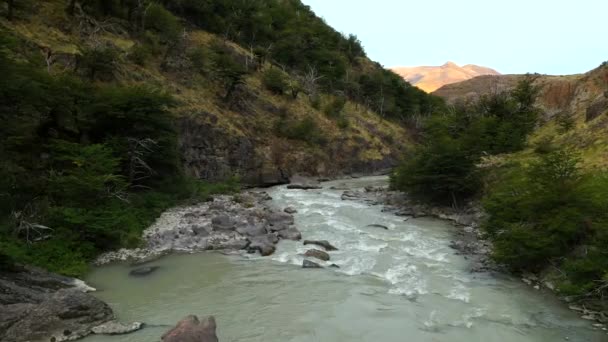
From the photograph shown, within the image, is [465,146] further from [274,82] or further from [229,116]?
[274,82]

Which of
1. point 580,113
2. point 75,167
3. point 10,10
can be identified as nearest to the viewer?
point 75,167

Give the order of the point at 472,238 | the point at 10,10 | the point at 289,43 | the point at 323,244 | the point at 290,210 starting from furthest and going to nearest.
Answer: the point at 289,43, the point at 10,10, the point at 290,210, the point at 472,238, the point at 323,244

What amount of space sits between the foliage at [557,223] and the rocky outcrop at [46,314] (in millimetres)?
10760

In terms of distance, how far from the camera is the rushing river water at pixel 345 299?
896cm

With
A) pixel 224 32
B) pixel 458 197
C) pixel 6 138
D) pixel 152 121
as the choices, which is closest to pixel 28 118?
pixel 6 138

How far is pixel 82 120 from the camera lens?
19.5m

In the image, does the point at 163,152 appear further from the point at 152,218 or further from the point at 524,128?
the point at 524,128

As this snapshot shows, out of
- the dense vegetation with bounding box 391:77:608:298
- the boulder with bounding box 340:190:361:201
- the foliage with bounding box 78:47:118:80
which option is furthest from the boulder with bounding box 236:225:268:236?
the foliage with bounding box 78:47:118:80

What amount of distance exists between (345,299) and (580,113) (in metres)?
24.3

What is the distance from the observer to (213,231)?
57.8 feet

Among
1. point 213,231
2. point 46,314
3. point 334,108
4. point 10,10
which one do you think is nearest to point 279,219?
point 213,231

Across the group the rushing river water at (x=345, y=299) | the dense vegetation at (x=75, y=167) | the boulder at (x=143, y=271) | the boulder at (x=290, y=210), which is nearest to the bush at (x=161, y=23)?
the dense vegetation at (x=75, y=167)

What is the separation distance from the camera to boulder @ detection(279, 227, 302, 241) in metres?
17.3

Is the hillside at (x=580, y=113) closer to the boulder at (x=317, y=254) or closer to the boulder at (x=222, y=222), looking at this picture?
the boulder at (x=317, y=254)
